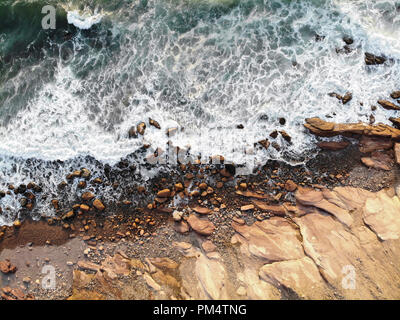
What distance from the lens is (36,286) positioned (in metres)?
11.3

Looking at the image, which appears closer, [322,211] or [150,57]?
[322,211]

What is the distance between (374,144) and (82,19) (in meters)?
15.7

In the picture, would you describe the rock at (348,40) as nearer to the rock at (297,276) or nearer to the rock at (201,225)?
the rock at (297,276)

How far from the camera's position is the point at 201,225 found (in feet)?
37.6

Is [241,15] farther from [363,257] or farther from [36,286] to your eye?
[36,286]

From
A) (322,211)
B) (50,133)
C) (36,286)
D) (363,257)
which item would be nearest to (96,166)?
(50,133)

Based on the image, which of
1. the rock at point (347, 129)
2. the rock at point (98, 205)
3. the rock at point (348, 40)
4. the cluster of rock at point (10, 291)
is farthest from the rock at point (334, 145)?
the cluster of rock at point (10, 291)

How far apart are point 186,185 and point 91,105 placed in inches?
245

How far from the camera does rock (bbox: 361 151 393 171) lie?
11672 mm

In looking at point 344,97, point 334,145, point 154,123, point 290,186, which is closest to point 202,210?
point 290,186

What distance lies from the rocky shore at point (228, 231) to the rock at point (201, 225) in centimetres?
4

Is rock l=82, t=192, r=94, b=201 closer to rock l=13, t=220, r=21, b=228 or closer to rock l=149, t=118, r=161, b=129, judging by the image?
rock l=13, t=220, r=21, b=228

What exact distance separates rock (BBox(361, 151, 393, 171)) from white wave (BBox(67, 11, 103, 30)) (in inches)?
585
